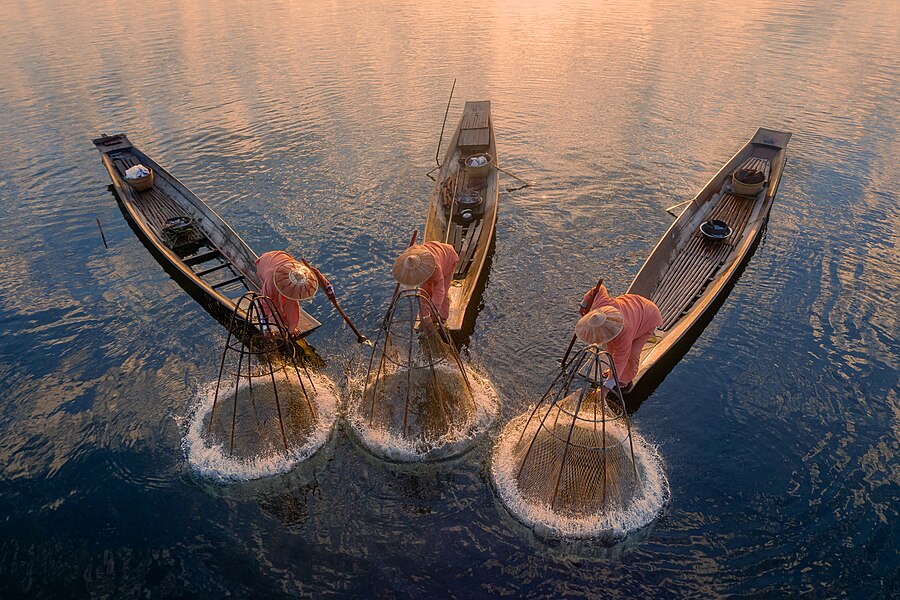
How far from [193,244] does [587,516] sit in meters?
12.5

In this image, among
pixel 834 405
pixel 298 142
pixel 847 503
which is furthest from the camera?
pixel 298 142

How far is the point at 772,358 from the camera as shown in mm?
11258

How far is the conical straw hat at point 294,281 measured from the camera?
29.2 feet

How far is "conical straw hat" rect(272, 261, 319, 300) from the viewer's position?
8906 millimetres

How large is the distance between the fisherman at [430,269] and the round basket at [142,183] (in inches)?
439

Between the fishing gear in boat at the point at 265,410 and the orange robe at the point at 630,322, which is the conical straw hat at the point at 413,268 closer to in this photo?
the fishing gear in boat at the point at 265,410

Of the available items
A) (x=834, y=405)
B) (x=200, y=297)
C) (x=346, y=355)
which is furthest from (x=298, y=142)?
(x=834, y=405)

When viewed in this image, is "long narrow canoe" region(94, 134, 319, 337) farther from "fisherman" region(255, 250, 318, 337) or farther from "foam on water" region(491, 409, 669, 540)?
"foam on water" region(491, 409, 669, 540)

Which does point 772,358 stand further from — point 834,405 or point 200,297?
point 200,297

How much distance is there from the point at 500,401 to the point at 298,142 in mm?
16799

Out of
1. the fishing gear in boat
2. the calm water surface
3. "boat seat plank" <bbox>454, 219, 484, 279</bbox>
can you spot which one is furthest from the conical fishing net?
"boat seat plank" <bbox>454, 219, 484, 279</bbox>

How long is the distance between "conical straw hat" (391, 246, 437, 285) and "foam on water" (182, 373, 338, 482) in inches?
121

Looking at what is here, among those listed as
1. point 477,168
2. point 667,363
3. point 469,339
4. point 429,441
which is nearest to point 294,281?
point 429,441

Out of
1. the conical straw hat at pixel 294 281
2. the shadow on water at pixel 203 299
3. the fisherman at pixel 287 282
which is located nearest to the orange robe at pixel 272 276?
the fisherman at pixel 287 282
